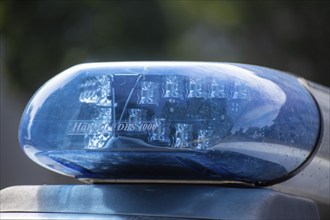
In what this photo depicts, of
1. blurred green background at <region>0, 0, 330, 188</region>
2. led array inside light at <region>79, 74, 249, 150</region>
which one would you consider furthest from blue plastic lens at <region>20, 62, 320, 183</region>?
blurred green background at <region>0, 0, 330, 188</region>

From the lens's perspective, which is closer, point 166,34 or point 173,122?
point 173,122

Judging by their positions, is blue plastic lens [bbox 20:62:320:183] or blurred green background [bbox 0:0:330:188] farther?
blurred green background [bbox 0:0:330:188]

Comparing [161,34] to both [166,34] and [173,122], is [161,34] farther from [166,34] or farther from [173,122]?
[173,122]

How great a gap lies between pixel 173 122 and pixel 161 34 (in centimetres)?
724

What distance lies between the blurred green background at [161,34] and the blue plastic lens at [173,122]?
6.59m

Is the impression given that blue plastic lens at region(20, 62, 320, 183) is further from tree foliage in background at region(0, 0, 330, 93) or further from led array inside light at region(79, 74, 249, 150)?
tree foliage in background at region(0, 0, 330, 93)

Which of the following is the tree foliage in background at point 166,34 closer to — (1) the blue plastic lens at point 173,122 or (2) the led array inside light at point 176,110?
(1) the blue plastic lens at point 173,122

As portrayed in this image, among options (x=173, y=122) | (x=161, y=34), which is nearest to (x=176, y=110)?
(x=173, y=122)

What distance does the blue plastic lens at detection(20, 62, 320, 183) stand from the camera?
1.35 metres

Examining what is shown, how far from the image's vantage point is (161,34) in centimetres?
855

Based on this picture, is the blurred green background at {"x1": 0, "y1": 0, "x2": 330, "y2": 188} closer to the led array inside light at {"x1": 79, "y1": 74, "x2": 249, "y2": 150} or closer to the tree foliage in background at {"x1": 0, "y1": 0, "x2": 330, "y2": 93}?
the tree foliage in background at {"x1": 0, "y1": 0, "x2": 330, "y2": 93}

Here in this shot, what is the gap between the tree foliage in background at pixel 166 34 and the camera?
8.52 meters

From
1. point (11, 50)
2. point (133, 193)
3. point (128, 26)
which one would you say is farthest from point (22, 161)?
point (133, 193)

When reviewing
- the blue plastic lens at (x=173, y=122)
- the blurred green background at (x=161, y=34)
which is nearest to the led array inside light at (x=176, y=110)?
the blue plastic lens at (x=173, y=122)
